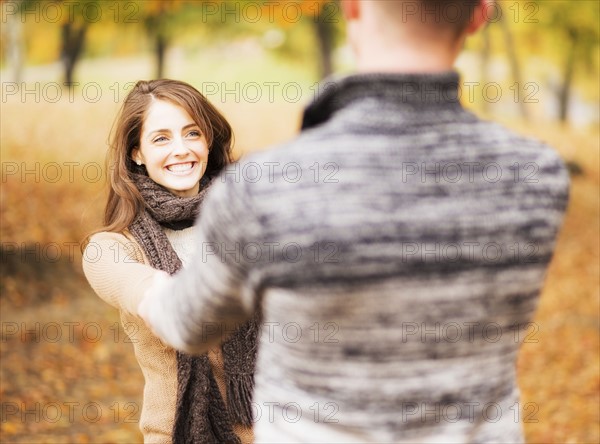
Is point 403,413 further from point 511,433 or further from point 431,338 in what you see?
point 511,433

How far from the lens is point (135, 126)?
2680mm

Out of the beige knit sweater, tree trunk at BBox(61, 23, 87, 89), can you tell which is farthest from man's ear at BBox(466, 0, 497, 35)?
tree trunk at BBox(61, 23, 87, 89)

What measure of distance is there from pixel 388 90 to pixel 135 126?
1563mm

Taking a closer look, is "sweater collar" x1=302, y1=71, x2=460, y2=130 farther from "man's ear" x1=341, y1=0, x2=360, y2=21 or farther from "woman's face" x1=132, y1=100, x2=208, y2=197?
"woman's face" x1=132, y1=100, x2=208, y2=197

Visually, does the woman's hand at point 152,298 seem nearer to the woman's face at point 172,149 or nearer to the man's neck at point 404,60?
the man's neck at point 404,60

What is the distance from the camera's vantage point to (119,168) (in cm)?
263

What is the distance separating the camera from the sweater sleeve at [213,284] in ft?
4.16

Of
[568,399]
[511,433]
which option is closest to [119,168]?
[511,433]

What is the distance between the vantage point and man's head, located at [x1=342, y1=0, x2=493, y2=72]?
4.30 ft

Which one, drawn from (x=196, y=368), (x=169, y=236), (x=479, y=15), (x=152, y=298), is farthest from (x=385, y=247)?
(x=169, y=236)

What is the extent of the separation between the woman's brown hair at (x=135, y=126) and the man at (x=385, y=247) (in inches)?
46.9

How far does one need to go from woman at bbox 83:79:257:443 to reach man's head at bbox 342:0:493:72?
1.15 metres

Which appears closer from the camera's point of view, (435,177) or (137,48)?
(435,177)

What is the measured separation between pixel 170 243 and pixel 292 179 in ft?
4.53
